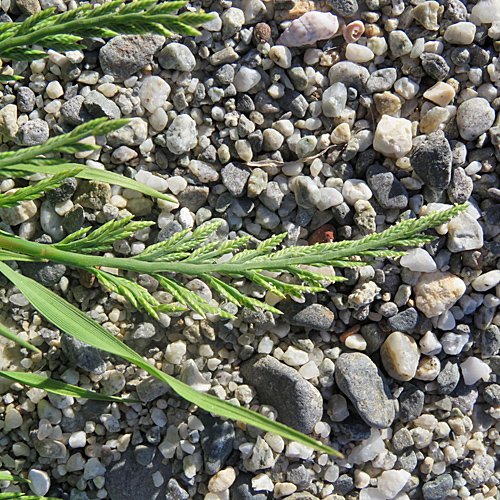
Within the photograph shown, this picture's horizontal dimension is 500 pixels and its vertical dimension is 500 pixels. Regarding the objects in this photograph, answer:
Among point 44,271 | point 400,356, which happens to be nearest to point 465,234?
point 400,356

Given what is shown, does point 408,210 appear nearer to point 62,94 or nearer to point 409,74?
point 409,74

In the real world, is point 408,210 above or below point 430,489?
above

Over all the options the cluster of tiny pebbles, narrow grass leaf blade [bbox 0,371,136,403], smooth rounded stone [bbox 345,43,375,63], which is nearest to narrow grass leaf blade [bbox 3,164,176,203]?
the cluster of tiny pebbles

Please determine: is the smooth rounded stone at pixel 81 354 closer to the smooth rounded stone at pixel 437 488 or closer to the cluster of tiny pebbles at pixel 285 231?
the cluster of tiny pebbles at pixel 285 231

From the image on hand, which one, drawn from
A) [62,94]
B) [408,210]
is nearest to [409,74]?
[408,210]

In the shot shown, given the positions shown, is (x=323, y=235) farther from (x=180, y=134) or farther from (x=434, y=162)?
(x=180, y=134)

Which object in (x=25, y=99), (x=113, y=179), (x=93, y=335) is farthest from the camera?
(x=25, y=99)

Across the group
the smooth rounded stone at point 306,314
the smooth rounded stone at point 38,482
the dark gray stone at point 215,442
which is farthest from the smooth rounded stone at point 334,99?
the smooth rounded stone at point 38,482
